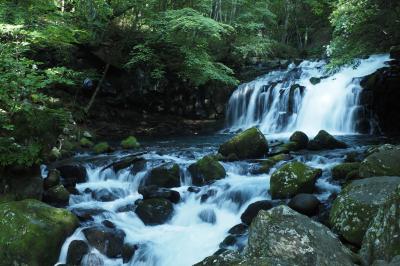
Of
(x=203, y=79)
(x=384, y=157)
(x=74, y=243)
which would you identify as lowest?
(x=74, y=243)

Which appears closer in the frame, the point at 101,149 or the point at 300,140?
the point at 300,140

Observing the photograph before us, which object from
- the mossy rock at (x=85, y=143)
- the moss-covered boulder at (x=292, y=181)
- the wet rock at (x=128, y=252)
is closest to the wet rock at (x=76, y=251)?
the wet rock at (x=128, y=252)

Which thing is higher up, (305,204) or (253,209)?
(305,204)

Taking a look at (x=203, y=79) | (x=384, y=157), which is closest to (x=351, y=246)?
(x=384, y=157)

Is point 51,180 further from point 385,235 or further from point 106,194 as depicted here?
point 385,235

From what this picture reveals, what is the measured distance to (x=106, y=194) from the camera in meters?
9.89

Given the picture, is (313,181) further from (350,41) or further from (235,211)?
(350,41)

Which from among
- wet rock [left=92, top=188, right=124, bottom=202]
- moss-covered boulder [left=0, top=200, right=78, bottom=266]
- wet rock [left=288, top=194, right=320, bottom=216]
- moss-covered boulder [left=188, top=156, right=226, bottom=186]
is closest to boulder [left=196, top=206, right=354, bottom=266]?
wet rock [left=288, top=194, right=320, bottom=216]

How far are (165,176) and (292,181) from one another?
3.22 metres

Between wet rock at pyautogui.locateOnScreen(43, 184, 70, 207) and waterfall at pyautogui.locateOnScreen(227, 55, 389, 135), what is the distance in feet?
35.2

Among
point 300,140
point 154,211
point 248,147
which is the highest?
point 300,140

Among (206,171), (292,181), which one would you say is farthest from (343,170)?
(206,171)

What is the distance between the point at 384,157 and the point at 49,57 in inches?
592

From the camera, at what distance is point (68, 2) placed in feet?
60.0
